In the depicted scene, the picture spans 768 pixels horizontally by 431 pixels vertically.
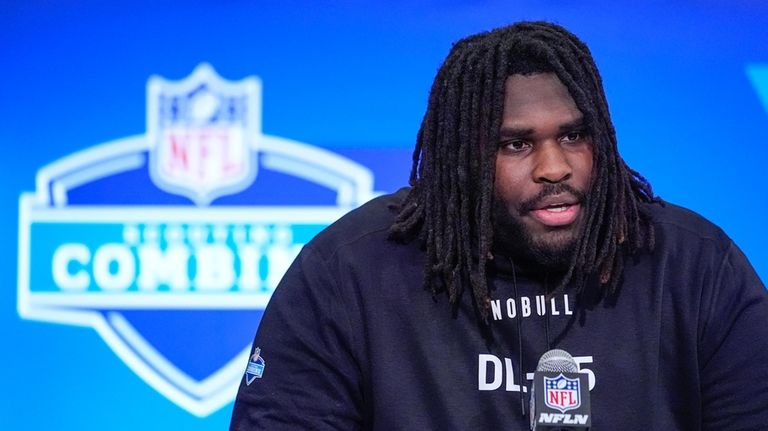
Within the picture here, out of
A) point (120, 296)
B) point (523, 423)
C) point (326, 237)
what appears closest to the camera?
point (523, 423)

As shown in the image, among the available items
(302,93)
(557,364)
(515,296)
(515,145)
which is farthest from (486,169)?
(302,93)

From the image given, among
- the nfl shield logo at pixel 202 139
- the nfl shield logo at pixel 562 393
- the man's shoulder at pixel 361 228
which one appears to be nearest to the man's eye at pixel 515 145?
the man's shoulder at pixel 361 228

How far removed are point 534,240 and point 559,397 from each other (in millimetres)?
322

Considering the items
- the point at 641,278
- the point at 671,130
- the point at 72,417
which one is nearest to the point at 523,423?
the point at 641,278

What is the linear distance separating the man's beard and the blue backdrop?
1.12 metres

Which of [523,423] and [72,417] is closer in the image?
[523,423]

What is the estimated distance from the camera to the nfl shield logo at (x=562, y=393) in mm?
1438

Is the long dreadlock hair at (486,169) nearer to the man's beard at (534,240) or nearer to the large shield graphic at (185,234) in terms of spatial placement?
the man's beard at (534,240)

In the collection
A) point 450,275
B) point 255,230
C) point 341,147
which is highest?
point 341,147

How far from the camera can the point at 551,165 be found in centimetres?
161

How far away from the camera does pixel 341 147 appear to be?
2.87 metres

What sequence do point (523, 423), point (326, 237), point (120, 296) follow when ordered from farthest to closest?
point (120, 296) < point (326, 237) < point (523, 423)

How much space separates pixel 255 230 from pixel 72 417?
0.78 metres

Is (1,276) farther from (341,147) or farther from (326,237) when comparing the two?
(326,237)
